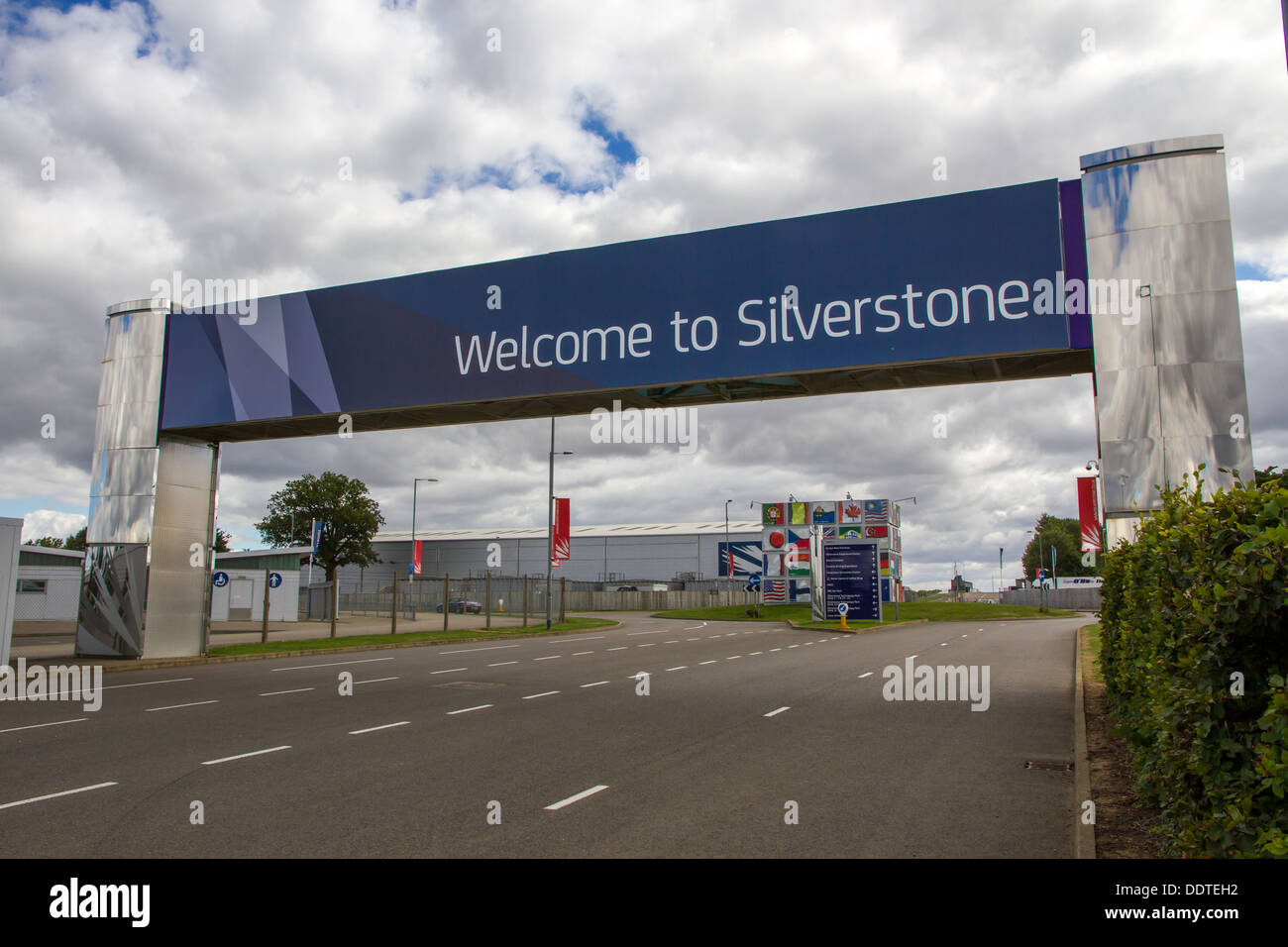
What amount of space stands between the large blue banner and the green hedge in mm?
7732

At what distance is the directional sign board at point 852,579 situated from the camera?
4453 centimetres

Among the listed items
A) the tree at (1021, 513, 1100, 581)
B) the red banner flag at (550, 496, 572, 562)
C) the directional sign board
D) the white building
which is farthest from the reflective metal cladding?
the tree at (1021, 513, 1100, 581)

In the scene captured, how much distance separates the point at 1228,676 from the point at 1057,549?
514 feet

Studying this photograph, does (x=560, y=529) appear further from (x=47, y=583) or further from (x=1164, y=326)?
(x=1164, y=326)

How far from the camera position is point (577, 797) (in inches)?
301

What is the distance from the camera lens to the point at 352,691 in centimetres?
1573

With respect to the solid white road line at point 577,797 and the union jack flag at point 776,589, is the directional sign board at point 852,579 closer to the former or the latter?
the union jack flag at point 776,589

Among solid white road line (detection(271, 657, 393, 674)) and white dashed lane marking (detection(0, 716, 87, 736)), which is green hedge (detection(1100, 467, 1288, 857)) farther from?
solid white road line (detection(271, 657, 393, 674))

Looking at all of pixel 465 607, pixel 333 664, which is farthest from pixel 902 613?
pixel 333 664

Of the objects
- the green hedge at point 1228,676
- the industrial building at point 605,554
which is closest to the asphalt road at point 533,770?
the green hedge at point 1228,676

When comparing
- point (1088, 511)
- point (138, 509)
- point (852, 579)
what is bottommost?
point (852, 579)
